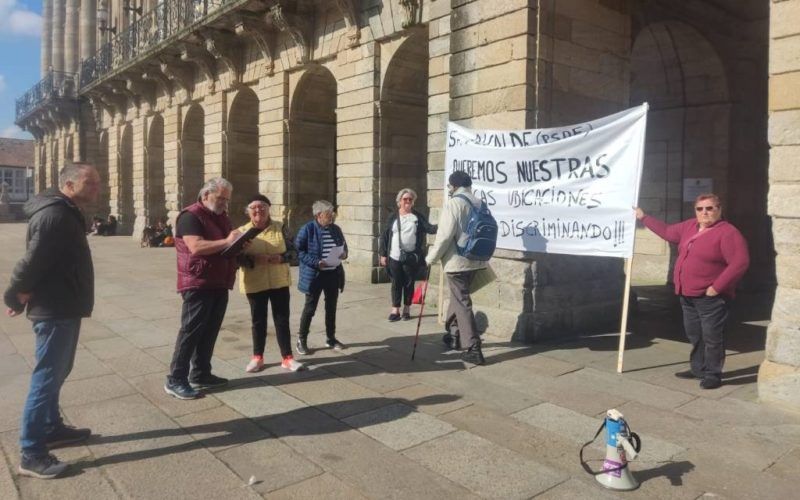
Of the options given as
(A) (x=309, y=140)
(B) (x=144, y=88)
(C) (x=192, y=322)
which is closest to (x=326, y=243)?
(C) (x=192, y=322)

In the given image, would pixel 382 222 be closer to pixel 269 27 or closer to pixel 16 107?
pixel 269 27

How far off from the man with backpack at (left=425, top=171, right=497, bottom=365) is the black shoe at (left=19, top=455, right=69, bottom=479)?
344 cm

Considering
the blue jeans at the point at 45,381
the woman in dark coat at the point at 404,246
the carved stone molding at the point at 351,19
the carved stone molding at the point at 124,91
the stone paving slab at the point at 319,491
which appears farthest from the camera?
the carved stone molding at the point at 124,91

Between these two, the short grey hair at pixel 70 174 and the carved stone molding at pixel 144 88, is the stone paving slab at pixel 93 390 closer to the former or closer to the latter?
the short grey hair at pixel 70 174

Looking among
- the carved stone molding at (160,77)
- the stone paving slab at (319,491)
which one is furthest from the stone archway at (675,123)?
the carved stone molding at (160,77)

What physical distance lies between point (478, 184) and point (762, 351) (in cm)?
352

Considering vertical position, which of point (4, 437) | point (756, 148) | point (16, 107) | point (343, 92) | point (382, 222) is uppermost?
point (16, 107)

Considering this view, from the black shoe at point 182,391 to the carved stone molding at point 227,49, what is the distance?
13.2 metres

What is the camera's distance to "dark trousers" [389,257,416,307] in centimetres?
769

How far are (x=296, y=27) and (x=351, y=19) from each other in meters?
1.91

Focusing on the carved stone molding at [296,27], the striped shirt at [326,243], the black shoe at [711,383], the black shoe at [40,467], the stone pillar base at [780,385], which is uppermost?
the carved stone molding at [296,27]

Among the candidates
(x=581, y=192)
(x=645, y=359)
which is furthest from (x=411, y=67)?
(x=645, y=359)

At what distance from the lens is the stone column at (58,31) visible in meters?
35.8

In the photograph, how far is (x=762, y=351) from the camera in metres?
6.23
